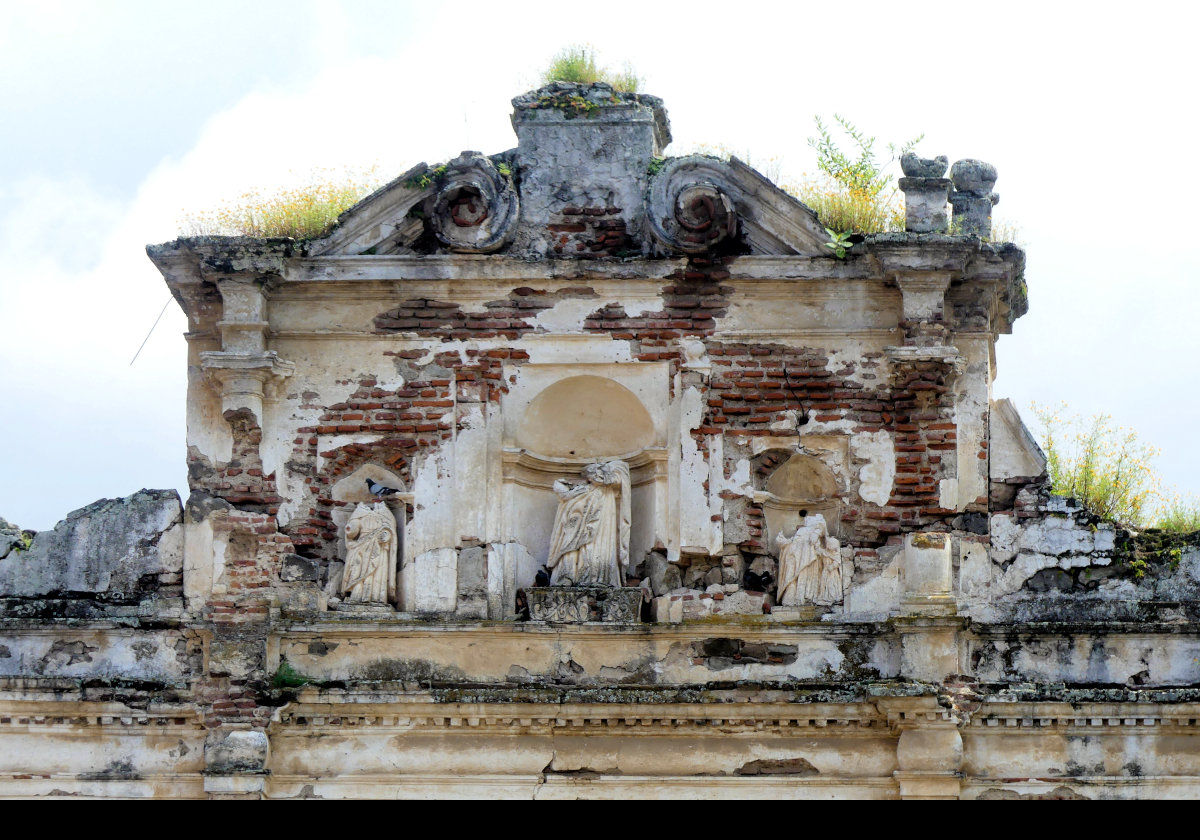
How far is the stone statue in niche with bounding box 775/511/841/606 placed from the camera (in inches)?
457

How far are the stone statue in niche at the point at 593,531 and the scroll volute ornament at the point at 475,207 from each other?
1.66m

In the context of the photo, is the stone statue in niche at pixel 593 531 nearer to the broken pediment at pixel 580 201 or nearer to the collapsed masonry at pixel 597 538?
the collapsed masonry at pixel 597 538

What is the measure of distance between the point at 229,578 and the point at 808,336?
13.0 feet

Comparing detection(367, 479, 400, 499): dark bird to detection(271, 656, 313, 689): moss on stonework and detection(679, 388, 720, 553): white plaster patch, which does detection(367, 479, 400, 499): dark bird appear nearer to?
detection(271, 656, 313, 689): moss on stonework

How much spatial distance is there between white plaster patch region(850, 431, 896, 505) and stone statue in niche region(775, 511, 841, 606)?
378 mm

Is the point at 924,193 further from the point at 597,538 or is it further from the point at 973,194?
the point at 597,538

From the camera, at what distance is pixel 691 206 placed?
39.5ft

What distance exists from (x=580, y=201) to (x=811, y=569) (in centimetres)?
285

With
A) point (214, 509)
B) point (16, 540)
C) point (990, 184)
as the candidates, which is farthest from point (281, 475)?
point (990, 184)

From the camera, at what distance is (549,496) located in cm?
1219

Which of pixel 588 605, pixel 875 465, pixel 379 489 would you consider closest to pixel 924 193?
pixel 875 465

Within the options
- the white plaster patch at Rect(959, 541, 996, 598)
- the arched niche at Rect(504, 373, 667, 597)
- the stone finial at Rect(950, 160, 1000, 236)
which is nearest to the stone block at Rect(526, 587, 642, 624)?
the arched niche at Rect(504, 373, 667, 597)

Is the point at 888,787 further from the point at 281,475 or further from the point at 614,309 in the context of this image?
the point at 281,475

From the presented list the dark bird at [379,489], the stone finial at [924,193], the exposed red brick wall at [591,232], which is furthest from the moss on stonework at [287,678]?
the stone finial at [924,193]
